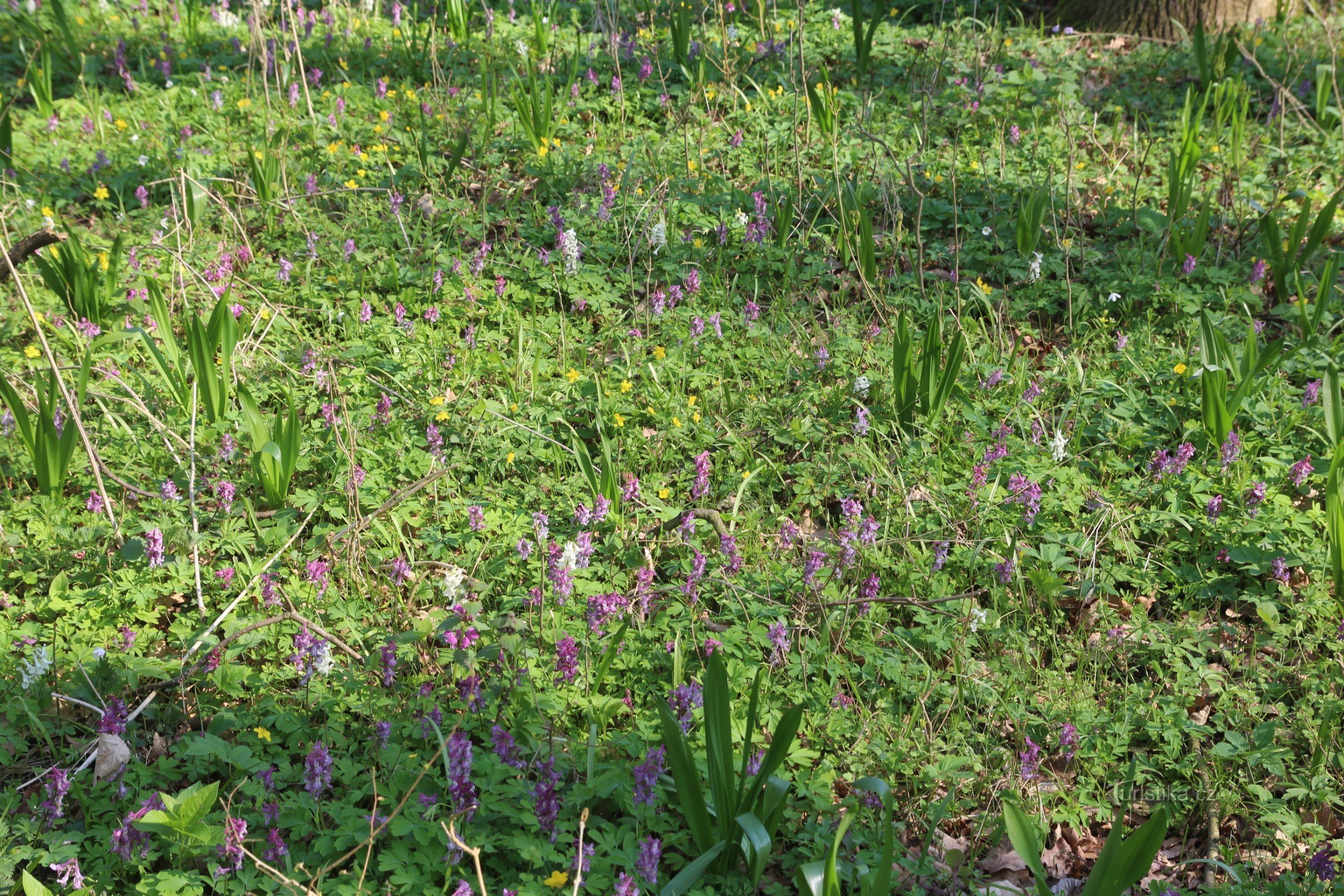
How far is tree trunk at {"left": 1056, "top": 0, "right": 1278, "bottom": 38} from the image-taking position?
5285 mm

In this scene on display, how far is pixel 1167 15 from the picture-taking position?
5.36 meters

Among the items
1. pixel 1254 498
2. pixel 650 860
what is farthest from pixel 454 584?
pixel 1254 498

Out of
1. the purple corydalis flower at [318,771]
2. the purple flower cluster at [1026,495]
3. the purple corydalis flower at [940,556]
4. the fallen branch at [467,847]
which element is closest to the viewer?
the fallen branch at [467,847]

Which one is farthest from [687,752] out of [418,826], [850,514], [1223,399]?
A: [1223,399]

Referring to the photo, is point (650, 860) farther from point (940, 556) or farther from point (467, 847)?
point (940, 556)

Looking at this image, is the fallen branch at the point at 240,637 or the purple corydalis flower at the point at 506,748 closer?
the purple corydalis flower at the point at 506,748

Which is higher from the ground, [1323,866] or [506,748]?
[506,748]

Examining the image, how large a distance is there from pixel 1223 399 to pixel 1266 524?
1.40 feet

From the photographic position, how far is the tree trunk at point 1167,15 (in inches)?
208

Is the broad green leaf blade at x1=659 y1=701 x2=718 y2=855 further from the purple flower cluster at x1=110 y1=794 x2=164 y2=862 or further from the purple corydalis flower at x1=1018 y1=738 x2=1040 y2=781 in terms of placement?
the purple flower cluster at x1=110 y1=794 x2=164 y2=862

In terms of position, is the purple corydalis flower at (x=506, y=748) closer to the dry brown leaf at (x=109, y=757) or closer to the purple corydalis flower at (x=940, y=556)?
the dry brown leaf at (x=109, y=757)

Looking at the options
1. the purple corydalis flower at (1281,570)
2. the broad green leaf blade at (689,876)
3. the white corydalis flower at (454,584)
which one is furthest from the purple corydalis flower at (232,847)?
the purple corydalis flower at (1281,570)

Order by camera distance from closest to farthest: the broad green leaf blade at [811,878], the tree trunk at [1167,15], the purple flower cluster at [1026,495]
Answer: the broad green leaf blade at [811,878] → the purple flower cluster at [1026,495] → the tree trunk at [1167,15]

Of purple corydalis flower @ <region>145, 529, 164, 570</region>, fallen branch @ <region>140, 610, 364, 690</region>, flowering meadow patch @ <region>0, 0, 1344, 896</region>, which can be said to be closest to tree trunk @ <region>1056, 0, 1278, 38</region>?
flowering meadow patch @ <region>0, 0, 1344, 896</region>
